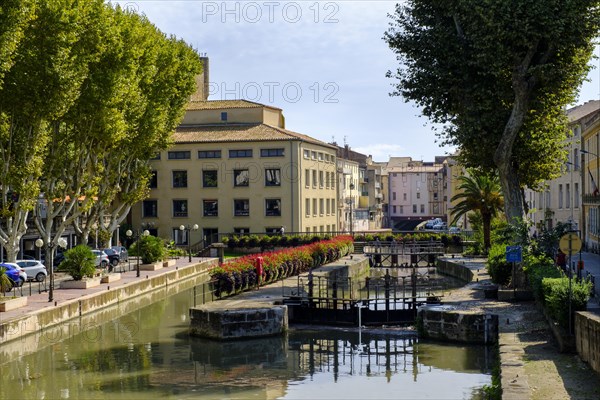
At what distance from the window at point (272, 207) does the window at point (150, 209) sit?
412 inches

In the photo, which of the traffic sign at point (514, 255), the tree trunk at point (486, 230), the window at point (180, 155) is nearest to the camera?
the traffic sign at point (514, 255)

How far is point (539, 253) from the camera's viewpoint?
3353 centimetres

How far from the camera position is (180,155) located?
77500 millimetres

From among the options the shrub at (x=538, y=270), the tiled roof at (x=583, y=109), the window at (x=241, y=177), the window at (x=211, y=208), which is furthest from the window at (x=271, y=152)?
the shrub at (x=538, y=270)

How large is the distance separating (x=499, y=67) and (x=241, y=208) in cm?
4623

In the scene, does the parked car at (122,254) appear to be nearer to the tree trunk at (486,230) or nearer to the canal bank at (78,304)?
the canal bank at (78,304)

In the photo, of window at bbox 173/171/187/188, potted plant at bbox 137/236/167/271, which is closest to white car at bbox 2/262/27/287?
potted plant at bbox 137/236/167/271

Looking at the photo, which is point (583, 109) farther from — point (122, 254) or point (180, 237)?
point (122, 254)

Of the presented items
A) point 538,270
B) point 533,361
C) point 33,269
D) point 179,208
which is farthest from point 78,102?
point 179,208

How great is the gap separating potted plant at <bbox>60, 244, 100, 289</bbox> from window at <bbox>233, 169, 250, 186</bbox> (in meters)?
36.7

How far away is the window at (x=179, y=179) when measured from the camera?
77.6 meters

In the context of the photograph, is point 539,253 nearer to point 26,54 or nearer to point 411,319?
point 411,319

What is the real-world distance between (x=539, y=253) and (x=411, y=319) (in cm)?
678

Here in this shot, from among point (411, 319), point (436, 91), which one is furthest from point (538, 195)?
point (411, 319)
